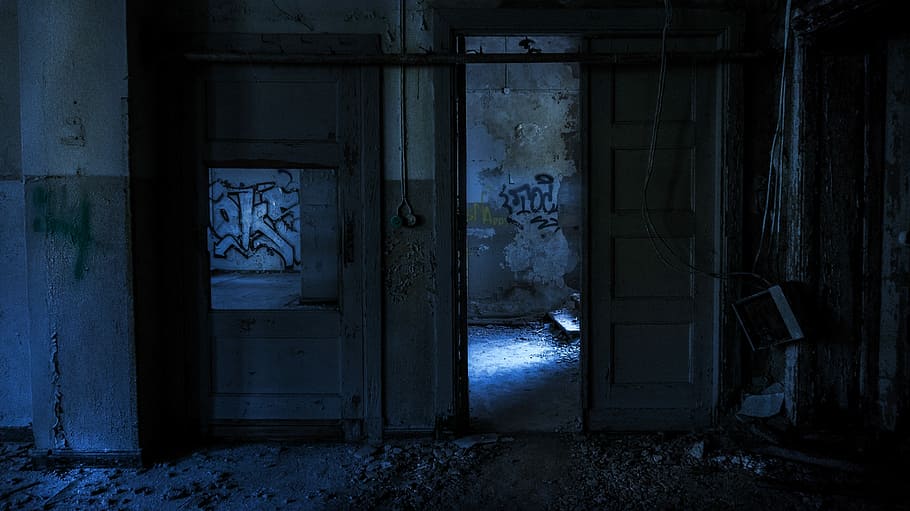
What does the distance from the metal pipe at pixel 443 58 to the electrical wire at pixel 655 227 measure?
0.53 feet

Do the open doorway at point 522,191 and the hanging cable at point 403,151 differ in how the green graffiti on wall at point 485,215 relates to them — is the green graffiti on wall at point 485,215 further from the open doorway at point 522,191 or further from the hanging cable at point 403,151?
the hanging cable at point 403,151

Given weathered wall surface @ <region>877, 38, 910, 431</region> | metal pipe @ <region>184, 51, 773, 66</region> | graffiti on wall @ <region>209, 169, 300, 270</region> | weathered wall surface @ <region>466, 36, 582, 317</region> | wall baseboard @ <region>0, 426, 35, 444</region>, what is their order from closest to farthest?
weathered wall surface @ <region>877, 38, 910, 431</region>
metal pipe @ <region>184, 51, 773, 66</region>
wall baseboard @ <region>0, 426, 35, 444</region>
weathered wall surface @ <region>466, 36, 582, 317</region>
graffiti on wall @ <region>209, 169, 300, 270</region>

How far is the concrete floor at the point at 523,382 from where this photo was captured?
453 cm

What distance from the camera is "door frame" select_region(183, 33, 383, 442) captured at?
4.04 meters

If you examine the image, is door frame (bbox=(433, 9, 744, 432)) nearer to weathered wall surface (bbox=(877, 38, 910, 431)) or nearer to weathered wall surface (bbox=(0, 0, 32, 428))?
weathered wall surface (bbox=(877, 38, 910, 431))

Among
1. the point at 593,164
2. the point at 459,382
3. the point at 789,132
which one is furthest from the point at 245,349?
the point at 789,132

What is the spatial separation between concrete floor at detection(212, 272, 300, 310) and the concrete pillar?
3387 mm

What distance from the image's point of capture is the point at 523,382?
5.51 m

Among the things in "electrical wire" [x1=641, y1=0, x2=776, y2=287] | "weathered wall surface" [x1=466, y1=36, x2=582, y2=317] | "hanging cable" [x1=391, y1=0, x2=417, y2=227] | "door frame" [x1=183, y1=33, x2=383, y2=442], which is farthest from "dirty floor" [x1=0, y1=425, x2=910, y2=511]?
"weathered wall surface" [x1=466, y1=36, x2=582, y2=317]

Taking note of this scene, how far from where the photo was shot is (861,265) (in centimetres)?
382

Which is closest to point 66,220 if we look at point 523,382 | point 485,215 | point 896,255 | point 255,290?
point 523,382

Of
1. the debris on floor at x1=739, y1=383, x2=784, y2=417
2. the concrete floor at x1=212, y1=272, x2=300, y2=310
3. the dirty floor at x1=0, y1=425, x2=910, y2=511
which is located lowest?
the dirty floor at x1=0, y1=425, x2=910, y2=511

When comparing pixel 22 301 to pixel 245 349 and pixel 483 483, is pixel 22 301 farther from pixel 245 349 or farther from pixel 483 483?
pixel 483 483

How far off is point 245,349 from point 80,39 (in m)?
2.22
